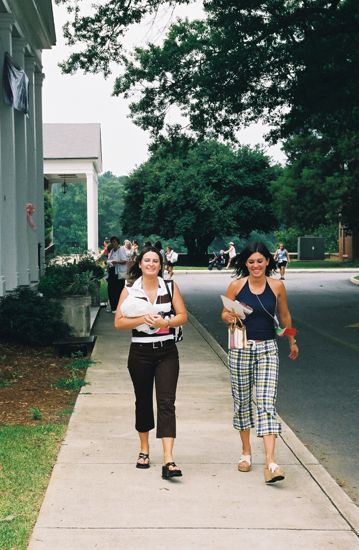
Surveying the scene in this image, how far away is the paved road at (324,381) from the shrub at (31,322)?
2.97m

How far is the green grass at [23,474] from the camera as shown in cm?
507

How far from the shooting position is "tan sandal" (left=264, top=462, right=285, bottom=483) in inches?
237

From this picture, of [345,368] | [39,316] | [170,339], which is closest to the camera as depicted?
[170,339]

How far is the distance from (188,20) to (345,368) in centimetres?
1487

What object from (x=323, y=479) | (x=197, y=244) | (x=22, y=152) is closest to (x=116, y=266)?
(x=22, y=152)

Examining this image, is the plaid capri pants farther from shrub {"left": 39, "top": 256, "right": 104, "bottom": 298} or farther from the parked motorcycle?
the parked motorcycle

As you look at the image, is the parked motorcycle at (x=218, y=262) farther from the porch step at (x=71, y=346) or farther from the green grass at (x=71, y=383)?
the green grass at (x=71, y=383)

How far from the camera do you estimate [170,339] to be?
6.44m

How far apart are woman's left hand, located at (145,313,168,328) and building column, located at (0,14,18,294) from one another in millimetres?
9350

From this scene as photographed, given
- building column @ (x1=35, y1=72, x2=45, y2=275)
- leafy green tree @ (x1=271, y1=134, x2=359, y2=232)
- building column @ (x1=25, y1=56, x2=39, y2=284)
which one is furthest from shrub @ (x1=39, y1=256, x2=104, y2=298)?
leafy green tree @ (x1=271, y1=134, x2=359, y2=232)

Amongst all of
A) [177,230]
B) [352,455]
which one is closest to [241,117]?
[352,455]

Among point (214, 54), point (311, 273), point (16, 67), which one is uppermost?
point (214, 54)

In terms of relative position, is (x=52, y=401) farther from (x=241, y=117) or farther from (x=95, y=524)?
(x=241, y=117)

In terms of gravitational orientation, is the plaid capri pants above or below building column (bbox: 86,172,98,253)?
below
